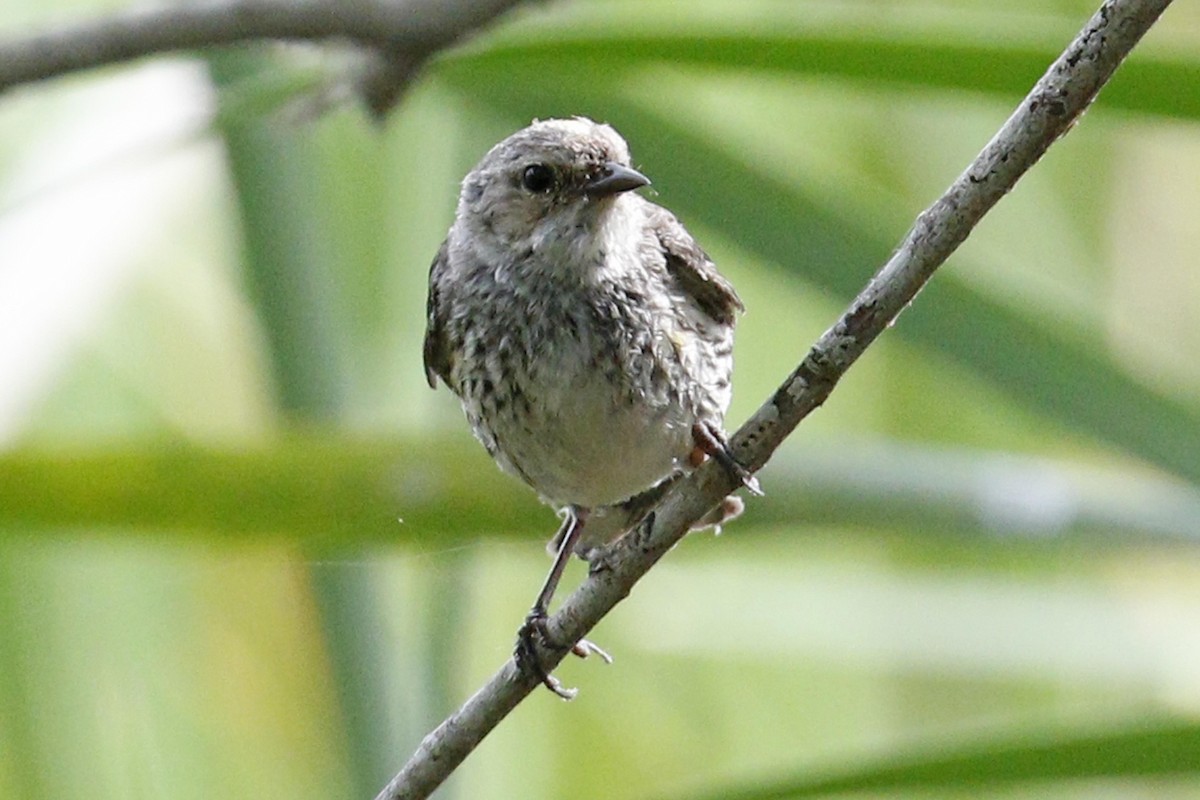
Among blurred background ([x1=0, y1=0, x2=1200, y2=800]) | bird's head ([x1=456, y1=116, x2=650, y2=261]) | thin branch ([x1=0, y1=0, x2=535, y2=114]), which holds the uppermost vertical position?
thin branch ([x1=0, y1=0, x2=535, y2=114])

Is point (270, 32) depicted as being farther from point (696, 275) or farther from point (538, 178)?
point (696, 275)

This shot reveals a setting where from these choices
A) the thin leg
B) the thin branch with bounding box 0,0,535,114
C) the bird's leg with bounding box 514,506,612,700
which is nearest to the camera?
the bird's leg with bounding box 514,506,612,700

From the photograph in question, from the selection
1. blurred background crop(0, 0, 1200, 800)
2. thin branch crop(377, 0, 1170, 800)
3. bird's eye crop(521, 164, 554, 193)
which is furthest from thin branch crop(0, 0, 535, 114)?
thin branch crop(377, 0, 1170, 800)

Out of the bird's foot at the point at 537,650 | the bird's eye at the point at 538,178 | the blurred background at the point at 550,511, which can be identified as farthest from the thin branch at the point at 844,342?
the bird's eye at the point at 538,178

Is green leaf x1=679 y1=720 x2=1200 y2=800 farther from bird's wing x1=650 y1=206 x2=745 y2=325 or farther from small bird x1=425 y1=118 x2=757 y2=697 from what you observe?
bird's wing x1=650 y1=206 x2=745 y2=325

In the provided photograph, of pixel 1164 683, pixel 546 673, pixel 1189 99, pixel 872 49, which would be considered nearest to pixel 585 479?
pixel 546 673

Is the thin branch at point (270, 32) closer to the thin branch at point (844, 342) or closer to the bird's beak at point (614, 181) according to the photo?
the bird's beak at point (614, 181)
